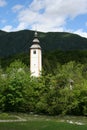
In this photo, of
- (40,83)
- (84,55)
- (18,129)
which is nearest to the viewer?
(18,129)

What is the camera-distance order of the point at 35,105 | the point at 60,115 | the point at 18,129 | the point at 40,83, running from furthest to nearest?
the point at 40,83 → the point at 35,105 → the point at 60,115 → the point at 18,129

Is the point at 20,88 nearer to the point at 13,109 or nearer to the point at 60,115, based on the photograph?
the point at 13,109

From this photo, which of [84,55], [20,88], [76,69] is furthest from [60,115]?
[84,55]

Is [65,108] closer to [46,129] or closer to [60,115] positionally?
[60,115]

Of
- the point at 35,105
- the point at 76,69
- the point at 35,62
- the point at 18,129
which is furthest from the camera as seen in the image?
the point at 35,62

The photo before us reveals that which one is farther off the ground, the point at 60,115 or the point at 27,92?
the point at 27,92

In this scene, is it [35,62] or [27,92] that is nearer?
[27,92]

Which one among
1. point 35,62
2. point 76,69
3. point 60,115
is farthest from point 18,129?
point 35,62

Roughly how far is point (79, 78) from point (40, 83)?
9273 millimetres

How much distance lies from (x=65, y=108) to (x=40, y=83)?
10464 mm

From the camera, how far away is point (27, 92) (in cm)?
7350

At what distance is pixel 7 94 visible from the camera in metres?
71.6

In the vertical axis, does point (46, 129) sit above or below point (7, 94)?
below

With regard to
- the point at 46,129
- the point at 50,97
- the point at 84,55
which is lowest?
the point at 46,129
